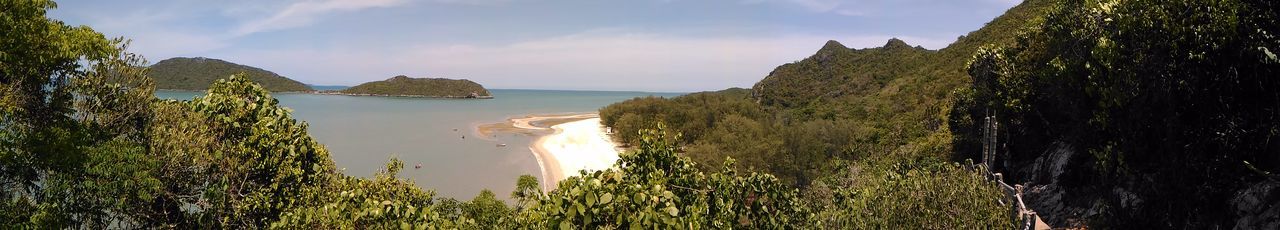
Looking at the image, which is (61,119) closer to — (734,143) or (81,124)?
(81,124)

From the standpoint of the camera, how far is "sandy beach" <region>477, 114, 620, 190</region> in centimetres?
4858

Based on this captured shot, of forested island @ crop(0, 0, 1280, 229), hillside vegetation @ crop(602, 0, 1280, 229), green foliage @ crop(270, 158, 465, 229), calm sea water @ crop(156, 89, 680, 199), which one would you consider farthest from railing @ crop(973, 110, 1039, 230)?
calm sea water @ crop(156, 89, 680, 199)

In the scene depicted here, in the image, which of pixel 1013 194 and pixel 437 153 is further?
pixel 437 153

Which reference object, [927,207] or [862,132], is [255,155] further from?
[862,132]

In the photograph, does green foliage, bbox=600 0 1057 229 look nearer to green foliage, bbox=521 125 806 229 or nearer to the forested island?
the forested island

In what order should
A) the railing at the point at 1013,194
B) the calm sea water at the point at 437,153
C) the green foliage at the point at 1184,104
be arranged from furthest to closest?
the calm sea water at the point at 437,153 → the railing at the point at 1013,194 → the green foliage at the point at 1184,104

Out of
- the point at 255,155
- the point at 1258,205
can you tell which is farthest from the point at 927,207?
the point at 255,155

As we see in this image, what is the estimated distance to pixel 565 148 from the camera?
6259 centimetres

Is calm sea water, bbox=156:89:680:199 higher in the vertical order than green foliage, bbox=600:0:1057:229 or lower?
lower

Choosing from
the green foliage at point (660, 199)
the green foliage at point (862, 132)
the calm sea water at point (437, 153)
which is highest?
the green foliage at point (660, 199)

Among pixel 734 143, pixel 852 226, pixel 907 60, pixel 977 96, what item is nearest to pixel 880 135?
pixel 734 143

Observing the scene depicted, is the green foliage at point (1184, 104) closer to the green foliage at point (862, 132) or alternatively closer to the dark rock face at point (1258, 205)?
the dark rock face at point (1258, 205)

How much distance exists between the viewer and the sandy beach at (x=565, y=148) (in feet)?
159

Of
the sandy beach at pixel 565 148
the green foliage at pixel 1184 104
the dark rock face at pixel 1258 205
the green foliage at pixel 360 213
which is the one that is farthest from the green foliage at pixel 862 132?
the sandy beach at pixel 565 148
